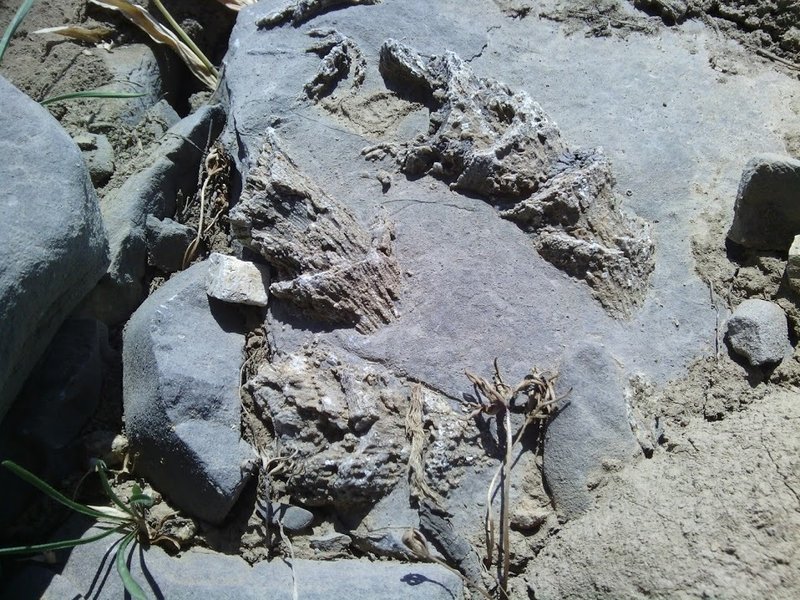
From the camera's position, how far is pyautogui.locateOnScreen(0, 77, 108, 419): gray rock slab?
194 centimetres

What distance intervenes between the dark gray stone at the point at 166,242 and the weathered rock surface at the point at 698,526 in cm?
141

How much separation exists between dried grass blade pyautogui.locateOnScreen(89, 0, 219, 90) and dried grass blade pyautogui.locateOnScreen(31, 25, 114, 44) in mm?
92

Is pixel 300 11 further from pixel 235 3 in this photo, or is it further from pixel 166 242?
pixel 166 242

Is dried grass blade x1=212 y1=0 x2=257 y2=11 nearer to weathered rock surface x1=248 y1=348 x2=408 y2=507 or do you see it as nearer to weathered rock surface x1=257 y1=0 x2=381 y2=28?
weathered rock surface x1=257 y1=0 x2=381 y2=28

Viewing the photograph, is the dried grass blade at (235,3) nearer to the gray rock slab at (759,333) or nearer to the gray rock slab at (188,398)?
the gray rock slab at (188,398)

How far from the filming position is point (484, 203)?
235 centimetres

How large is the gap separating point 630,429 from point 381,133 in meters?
1.18

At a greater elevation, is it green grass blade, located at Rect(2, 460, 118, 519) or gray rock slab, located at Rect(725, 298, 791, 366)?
gray rock slab, located at Rect(725, 298, 791, 366)

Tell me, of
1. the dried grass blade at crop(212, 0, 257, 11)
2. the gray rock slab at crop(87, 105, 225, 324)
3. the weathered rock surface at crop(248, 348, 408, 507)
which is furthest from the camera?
the dried grass blade at crop(212, 0, 257, 11)

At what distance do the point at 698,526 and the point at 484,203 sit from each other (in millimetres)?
1049

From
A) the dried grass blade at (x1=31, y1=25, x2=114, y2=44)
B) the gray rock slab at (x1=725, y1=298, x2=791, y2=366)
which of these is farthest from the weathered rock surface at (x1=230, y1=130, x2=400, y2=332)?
the dried grass blade at (x1=31, y1=25, x2=114, y2=44)

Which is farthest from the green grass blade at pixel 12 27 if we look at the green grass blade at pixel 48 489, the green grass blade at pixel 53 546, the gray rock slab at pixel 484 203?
the green grass blade at pixel 53 546

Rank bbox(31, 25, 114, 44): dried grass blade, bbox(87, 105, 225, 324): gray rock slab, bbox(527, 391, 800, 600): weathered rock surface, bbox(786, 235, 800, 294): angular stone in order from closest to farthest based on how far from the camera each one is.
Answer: bbox(527, 391, 800, 600): weathered rock surface, bbox(786, 235, 800, 294): angular stone, bbox(87, 105, 225, 324): gray rock slab, bbox(31, 25, 114, 44): dried grass blade

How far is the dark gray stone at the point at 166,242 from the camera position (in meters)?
2.53
